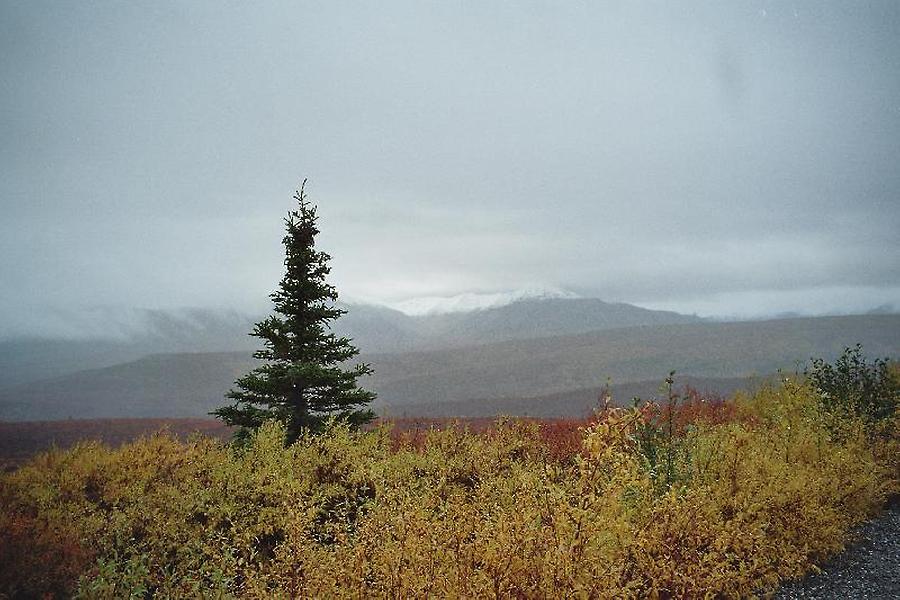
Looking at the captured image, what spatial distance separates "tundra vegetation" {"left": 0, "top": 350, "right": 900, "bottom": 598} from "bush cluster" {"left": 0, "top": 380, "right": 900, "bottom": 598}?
0.03 m

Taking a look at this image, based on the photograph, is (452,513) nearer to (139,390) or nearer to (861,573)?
(861,573)

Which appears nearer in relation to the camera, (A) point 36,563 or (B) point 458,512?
(B) point 458,512

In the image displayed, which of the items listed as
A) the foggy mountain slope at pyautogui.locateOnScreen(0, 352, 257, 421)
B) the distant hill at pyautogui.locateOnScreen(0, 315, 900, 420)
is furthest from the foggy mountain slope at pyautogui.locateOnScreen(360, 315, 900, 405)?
the foggy mountain slope at pyautogui.locateOnScreen(0, 352, 257, 421)

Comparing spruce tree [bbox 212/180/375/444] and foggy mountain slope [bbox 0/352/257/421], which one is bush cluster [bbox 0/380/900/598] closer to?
spruce tree [bbox 212/180/375/444]

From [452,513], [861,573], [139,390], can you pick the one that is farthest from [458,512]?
[139,390]

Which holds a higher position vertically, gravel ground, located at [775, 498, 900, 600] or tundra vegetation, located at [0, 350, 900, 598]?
tundra vegetation, located at [0, 350, 900, 598]

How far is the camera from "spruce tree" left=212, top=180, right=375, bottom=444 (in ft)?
37.8

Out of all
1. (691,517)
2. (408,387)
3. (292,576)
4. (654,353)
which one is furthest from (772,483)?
(654,353)

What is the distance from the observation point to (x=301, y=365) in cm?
1149

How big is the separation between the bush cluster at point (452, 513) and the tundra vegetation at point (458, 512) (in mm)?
32

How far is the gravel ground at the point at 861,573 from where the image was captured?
659cm

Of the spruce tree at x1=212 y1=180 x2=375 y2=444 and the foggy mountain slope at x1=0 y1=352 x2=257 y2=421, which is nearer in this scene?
the spruce tree at x1=212 y1=180 x2=375 y2=444

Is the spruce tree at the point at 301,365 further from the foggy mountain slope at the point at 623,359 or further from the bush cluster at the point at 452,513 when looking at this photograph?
the foggy mountain slope at the point at 623,359

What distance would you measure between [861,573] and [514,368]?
73.1m
